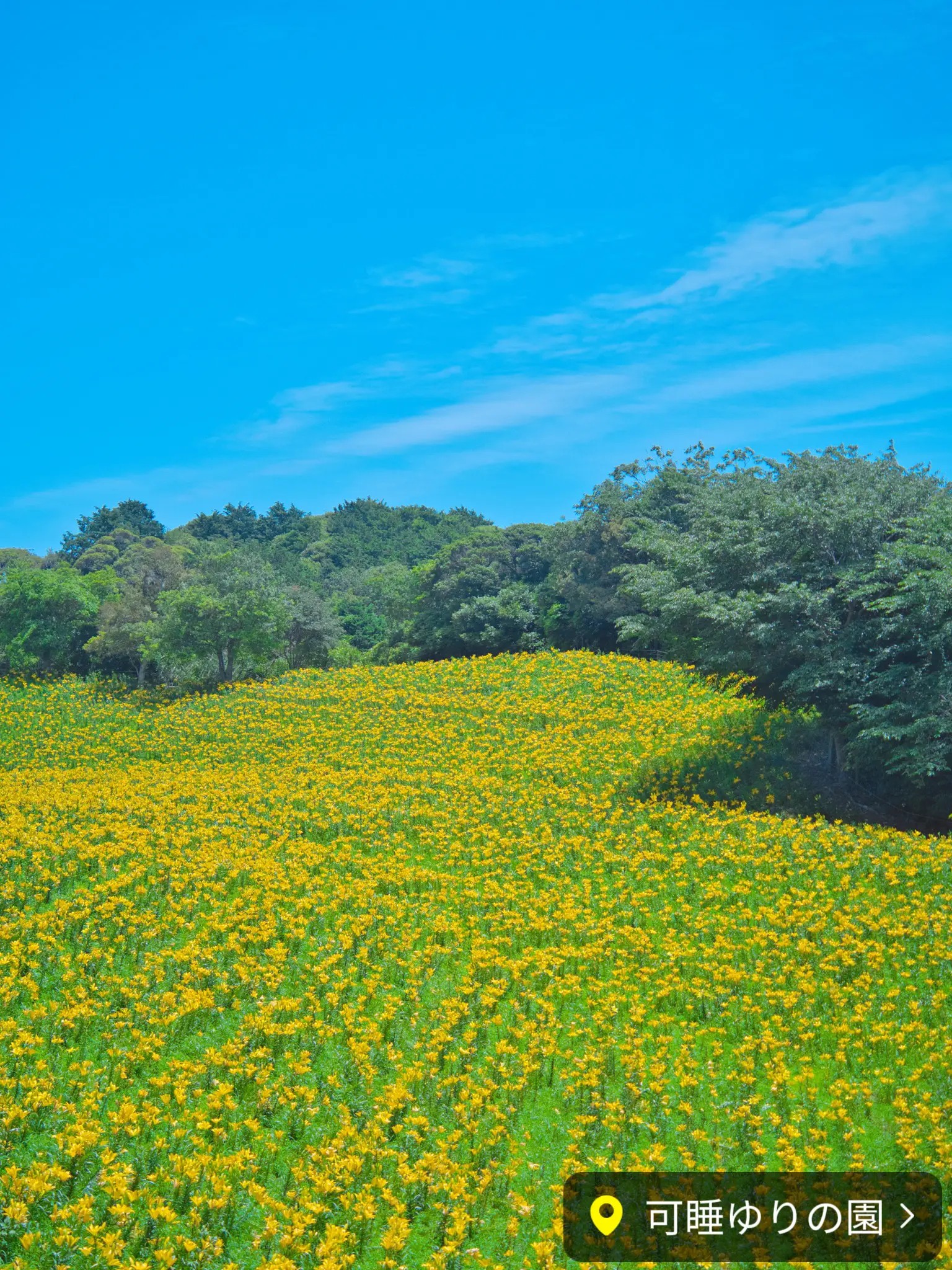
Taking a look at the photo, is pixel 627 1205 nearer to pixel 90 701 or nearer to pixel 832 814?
pixel 832 814

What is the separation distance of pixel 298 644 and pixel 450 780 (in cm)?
2330

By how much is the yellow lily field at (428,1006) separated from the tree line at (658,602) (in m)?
2.53

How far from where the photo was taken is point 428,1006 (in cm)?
892

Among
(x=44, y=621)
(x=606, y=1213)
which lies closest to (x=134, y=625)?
(x=44, y=621)

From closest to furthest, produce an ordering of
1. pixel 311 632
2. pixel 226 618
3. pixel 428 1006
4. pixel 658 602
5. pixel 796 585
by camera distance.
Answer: pixel 428 1006 < pixel 796 585 < pixel 658 602 < pixel 226 618 < pixel 311 632

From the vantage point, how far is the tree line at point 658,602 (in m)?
15.5

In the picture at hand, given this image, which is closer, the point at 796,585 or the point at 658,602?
the point at 796,585

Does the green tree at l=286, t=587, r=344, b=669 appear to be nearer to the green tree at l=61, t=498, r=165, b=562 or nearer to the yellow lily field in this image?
the yellow lily field

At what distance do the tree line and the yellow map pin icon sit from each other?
1006 cm

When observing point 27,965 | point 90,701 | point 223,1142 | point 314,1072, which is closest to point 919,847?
point 314,1072

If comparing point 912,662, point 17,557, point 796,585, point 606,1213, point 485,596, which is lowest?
point 606,1213

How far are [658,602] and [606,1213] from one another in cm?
1468

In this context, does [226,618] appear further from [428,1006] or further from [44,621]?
[428,1006]

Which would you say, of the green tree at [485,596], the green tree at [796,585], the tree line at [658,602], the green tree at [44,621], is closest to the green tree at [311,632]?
the tree line at [658,602]
